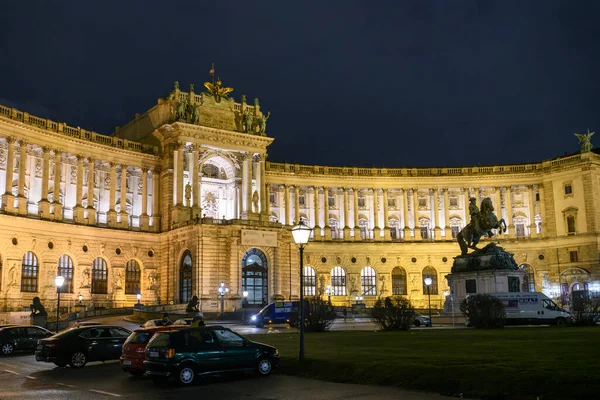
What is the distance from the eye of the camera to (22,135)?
63312mm

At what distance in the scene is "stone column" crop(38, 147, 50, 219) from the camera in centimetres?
6444

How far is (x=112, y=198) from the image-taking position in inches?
2842

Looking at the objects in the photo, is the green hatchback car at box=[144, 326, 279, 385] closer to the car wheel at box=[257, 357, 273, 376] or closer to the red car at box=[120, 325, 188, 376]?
the car wheel at box=[257, 357, 273, 376]

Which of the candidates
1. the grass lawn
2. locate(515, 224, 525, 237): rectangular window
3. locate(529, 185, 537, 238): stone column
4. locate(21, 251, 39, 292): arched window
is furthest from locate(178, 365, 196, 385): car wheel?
locate(515, 224, 525, 237): rectangular window

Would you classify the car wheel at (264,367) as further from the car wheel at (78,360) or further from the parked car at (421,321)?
the parked car at (421,321)

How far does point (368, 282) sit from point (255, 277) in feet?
72.7

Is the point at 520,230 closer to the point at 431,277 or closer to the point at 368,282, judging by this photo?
the point at 431,277

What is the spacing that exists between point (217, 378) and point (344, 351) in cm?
556

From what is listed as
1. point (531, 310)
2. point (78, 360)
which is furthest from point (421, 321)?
point (78, 360)

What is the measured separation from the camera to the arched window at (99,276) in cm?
6831

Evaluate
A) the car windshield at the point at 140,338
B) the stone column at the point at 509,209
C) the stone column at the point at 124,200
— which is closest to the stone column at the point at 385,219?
the stone column at the point at 509,209

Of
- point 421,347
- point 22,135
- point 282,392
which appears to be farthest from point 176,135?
point 282,392

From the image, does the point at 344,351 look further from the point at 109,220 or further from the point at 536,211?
the point at 536,211

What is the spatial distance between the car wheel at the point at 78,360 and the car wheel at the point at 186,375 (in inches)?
325
